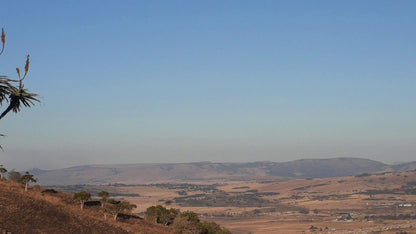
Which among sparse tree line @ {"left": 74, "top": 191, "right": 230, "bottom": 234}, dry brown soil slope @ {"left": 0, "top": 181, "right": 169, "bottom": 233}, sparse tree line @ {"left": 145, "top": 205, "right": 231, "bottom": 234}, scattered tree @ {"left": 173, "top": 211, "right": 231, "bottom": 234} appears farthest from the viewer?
sparse tree line @ {"left": 145, "top": 205, "right": 231, "bottom": 234}

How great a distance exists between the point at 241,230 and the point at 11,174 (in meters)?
91.3

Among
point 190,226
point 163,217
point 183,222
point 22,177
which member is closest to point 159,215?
point 163,217

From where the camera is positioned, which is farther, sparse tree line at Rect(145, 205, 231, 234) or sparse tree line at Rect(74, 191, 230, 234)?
sparse tree line at Rect(145, 205, 231, 234)

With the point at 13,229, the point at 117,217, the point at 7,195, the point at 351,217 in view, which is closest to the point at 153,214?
the point at 117,217

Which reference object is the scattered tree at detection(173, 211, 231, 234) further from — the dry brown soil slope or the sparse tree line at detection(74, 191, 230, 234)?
the dry brown soil slope

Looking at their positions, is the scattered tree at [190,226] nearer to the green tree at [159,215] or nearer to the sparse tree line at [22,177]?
the green tree at [159,215]

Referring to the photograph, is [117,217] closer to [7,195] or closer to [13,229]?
[7,195]

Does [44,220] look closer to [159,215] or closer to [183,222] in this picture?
[183,222]

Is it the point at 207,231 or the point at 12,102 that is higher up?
the point at 12,102

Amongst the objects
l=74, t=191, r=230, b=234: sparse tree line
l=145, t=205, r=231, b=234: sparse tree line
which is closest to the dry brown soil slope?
l=74, t=191, r=230, b=234: sparse tree line

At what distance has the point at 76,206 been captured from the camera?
6406 cm

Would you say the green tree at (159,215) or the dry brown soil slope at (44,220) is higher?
the dry brown soil slope at (44,220)

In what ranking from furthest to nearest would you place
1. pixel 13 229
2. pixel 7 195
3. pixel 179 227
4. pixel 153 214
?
pixel 153 214
pixel 179 227
pixel 7 195
pixel 13 229

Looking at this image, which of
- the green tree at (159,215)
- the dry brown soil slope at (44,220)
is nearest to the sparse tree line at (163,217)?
the green tree at (159,215)
